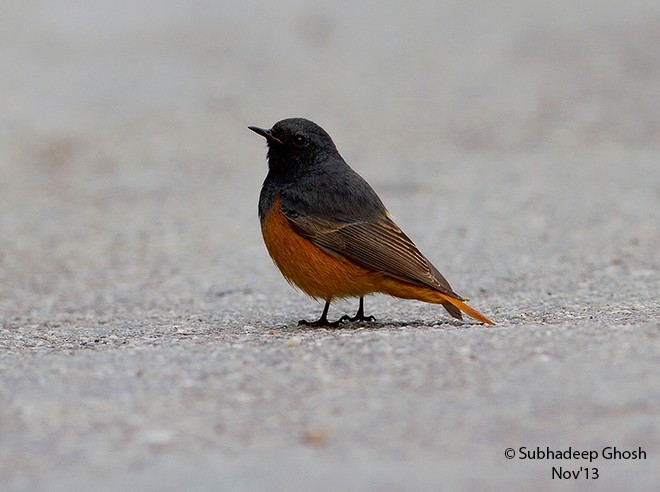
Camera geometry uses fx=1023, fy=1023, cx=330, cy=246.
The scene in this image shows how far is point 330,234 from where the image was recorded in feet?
20.7

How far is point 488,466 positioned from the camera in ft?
11.7

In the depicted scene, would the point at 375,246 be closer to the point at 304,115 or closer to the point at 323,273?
the point at 323,273

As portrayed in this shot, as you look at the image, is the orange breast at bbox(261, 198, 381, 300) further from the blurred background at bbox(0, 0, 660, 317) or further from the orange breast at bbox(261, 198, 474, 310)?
the blurred background at bbox(0, 0, 660, 317)

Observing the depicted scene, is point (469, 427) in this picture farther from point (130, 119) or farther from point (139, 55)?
Answer: point (139, 55)

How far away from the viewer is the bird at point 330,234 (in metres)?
6.10

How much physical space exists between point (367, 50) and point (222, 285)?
983cm

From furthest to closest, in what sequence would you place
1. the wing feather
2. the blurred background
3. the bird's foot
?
the blurred background
the bird's foot
the wing feather

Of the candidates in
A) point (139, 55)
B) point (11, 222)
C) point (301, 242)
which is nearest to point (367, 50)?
point (139, 55)

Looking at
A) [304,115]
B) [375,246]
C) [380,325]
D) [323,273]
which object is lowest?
[380,325]

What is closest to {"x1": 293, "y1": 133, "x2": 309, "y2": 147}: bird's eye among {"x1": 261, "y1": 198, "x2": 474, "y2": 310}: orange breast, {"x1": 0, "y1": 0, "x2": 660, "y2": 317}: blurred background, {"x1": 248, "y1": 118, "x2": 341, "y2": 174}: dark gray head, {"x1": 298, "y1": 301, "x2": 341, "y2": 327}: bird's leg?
{"x1": 248, "y1": 118, "x2": 341, "y2": 174}: dark gray head

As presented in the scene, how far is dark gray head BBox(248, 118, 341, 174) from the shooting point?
675 centimetres

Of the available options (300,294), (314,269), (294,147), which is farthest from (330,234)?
(300,294)

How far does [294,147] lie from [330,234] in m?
0.78

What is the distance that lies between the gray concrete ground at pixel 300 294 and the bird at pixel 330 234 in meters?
0.29
